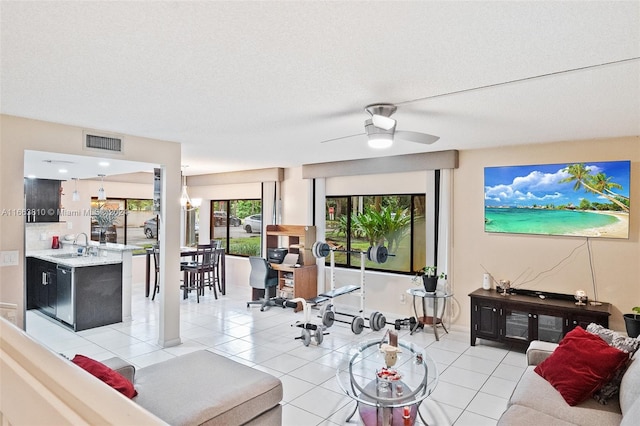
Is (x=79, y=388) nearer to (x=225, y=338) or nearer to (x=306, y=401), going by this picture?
(x=306, y=401)

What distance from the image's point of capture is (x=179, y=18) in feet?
5.51

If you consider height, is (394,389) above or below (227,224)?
below

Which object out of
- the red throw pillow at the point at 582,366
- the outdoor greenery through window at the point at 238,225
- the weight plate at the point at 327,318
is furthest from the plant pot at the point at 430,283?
the outdoor greenery through window at the point at 238,225

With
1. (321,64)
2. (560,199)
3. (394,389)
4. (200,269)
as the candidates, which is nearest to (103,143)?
(321,64)

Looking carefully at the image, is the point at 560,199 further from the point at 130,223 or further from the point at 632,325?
the point at 130,223

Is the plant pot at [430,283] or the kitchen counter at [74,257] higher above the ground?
the kitchen counter at [74,257]

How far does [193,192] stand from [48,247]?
122 inches

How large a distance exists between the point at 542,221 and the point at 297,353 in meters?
3.29

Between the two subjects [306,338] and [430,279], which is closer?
[306,338]

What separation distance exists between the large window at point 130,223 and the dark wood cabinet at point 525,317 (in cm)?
638

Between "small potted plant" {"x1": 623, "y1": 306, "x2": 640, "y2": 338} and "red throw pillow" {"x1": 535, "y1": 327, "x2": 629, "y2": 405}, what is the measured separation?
4.93 feet

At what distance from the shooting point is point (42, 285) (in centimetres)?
574

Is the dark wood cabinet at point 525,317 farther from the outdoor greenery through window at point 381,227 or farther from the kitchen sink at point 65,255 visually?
the kitchen sink at point 65,255

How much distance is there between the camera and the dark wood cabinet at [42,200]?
253 inches
